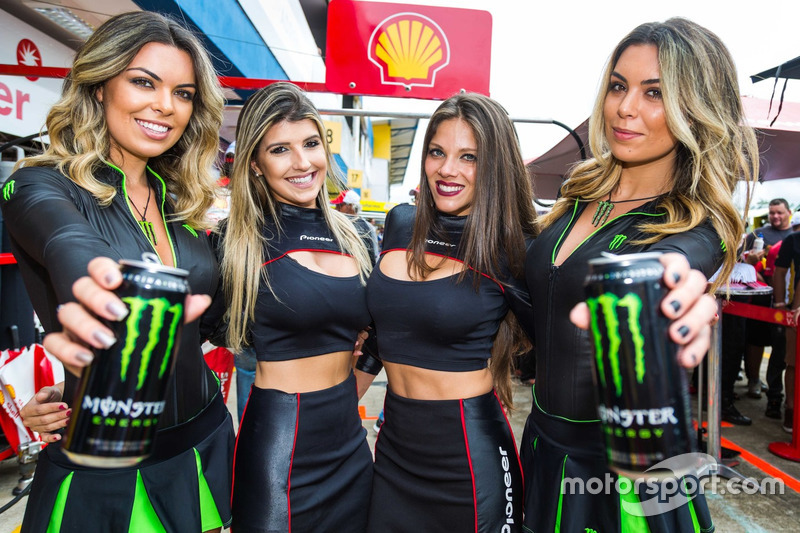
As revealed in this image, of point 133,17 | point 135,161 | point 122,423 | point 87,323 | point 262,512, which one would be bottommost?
point 262,512

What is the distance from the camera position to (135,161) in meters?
1.70

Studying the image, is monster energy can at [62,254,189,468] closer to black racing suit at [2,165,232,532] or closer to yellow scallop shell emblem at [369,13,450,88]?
black racing suit at [2,165,232,532]

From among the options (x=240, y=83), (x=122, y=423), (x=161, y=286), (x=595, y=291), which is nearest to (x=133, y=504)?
(x=122, y=423)

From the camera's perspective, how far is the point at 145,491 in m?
1.40

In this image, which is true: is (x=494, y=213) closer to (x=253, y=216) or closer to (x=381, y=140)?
(x=253, y=216)

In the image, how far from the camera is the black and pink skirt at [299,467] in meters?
1.75

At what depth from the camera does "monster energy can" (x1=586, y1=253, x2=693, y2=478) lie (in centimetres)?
80

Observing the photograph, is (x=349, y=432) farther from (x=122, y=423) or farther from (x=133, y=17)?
(x=133, y=17)

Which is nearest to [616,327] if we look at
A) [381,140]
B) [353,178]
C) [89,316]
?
[89,316]

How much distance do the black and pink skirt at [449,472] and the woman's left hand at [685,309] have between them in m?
1.05

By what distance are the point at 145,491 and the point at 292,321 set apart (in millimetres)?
697

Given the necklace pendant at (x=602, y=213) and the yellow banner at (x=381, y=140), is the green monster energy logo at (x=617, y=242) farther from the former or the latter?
the yellow banner at (x=381, y=140)

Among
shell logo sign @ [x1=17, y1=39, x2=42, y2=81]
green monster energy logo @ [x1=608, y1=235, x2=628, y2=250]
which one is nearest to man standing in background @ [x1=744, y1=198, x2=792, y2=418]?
green monster energy logo @ [x1=608, y1=235, x2=628, y2=250]

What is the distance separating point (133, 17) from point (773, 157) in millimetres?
6871
